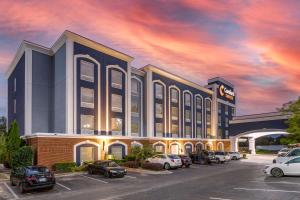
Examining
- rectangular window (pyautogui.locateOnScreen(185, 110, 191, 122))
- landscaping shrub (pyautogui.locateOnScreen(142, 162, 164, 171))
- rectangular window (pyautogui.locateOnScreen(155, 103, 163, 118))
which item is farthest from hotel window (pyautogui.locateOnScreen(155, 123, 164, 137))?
landscaping shrub (pyautogui.locateOnScreen(142, 162, 164, 171))

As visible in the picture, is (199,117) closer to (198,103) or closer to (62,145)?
(198,103)

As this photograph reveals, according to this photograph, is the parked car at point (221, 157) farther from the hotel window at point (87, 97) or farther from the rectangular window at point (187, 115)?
the hotel window at point (87, 97)

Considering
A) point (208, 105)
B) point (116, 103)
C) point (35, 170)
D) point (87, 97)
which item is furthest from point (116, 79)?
point (208, 105)

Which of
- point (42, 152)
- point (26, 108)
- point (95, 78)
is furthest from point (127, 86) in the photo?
point (42, 152)

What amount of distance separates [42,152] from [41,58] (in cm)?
1421

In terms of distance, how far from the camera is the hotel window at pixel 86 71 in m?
37.7

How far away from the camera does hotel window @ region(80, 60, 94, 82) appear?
1485 inches

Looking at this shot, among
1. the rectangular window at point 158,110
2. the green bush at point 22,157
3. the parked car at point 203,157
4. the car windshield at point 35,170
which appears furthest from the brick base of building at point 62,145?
the car windshield at point 35,170

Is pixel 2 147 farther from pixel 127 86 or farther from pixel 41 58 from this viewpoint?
pixel 127 86

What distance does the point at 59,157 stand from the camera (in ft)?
106

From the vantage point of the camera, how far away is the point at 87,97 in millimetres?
38219

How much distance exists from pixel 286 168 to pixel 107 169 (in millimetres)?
14702

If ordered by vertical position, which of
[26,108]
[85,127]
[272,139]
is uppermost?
[26,108]

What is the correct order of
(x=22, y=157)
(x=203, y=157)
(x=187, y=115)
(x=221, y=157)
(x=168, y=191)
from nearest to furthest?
(x=168, y=191), (x=22, y=157), (x=203, y=157), (x=221, y=157), (x=187, y=115)
